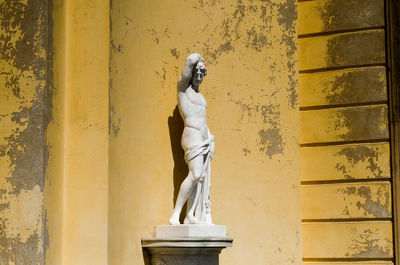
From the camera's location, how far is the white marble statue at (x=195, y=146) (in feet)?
20.5

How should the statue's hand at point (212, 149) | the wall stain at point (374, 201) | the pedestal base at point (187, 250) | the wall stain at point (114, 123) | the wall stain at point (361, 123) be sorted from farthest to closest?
the wall stain at point (361, 123) < the wall stain at point (374, 201) < the wall stain at point (114, 123) < the statue's hand at point (212, 149) < the pedestal base at point (187, 250)

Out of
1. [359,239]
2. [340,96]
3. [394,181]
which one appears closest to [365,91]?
[340,96]

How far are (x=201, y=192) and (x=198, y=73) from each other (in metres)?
1.06

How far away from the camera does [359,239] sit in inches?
264

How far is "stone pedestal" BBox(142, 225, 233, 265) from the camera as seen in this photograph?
6066mm

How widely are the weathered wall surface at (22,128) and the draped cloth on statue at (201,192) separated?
1.28 metres

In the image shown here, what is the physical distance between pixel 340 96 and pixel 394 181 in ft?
3.19

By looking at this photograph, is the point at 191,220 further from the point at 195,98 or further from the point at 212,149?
the point at 195,98

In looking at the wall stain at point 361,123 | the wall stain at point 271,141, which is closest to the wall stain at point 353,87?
the wall stain at point 361,123

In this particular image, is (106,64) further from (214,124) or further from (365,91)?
(365,91)

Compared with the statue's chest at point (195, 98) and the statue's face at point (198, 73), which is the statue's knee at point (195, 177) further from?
the statue's face at point (198, 73)

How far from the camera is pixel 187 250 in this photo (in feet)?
19.9

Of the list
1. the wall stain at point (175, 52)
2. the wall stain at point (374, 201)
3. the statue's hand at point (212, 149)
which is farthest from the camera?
the wall stain at point (175, 52)

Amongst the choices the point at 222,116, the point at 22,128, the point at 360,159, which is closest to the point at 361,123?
the point at 360,159
